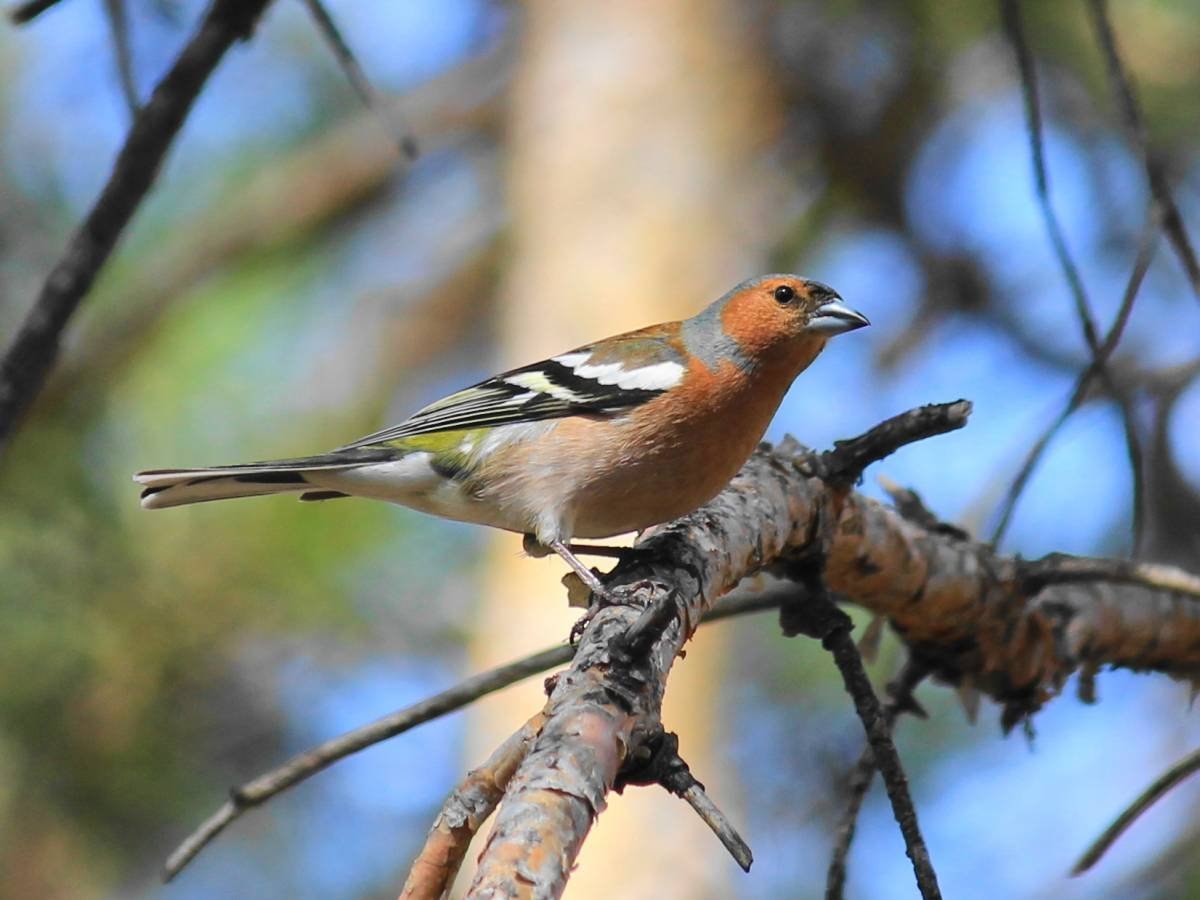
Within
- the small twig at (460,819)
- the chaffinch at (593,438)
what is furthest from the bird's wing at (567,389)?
→ the small twig at (460,819)

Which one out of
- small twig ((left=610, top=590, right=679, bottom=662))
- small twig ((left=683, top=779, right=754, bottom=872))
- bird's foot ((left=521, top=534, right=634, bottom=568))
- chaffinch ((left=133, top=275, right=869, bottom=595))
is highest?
chaffinch ((left=133, top=275, right=869, bottom=595))

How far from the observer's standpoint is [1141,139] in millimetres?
3438

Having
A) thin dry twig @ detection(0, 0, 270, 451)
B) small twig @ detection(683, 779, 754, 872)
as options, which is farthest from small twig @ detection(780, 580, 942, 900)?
thin dry twig @ detection(0, 0, 270, 451)

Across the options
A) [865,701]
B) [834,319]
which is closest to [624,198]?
[834,319]

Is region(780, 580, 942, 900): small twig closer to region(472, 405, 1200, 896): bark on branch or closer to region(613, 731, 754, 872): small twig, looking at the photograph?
region(472, 405, 1200, 896): bark on branch

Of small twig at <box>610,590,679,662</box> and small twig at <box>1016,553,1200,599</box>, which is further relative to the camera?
small twig at <box>1016,553,1200,599</box>

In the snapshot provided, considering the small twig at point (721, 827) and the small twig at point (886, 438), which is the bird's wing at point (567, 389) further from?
the small twig at point (721, 827)

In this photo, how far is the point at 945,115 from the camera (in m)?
9.04

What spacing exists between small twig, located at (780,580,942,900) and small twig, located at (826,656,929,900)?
0.09 metres

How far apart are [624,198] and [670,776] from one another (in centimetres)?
578

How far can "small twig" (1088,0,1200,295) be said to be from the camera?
3365 millimetres

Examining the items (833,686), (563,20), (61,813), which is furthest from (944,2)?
(61,813)

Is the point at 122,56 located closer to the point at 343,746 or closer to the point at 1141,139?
the point at 343,746

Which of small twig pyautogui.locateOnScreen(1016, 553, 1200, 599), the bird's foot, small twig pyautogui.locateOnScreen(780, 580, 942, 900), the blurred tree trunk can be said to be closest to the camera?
small twig pyautogui.locateOnScreen(780, 580, 942, 900)
